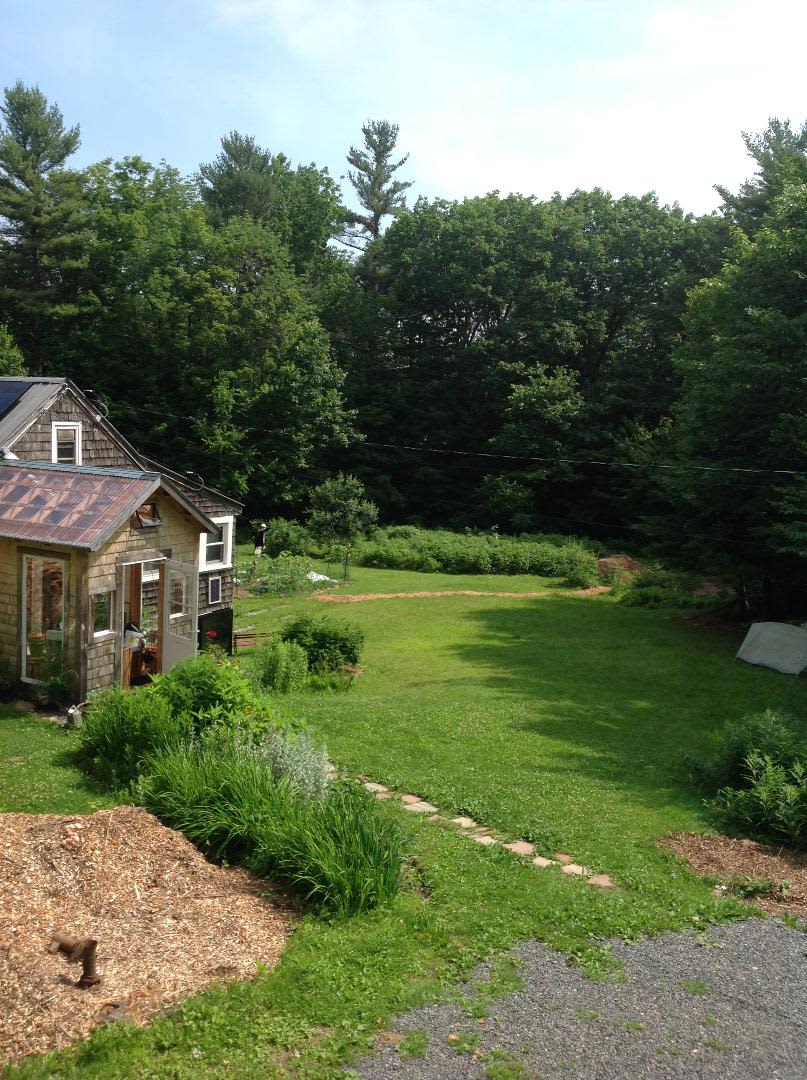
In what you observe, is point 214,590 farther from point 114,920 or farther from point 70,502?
point 114,920

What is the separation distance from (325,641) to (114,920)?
1022cm

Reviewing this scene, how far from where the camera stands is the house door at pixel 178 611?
1403cm

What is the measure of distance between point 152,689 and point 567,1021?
622cm

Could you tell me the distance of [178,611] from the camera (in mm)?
14445

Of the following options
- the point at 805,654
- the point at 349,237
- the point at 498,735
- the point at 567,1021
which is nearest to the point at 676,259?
the point at 349,237

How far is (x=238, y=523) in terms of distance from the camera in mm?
41688

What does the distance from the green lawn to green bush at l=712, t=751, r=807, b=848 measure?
1.23ft

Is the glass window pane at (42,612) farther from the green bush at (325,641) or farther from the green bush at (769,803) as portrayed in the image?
the green bush at (769,803)

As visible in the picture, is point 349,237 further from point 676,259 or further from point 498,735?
point 498,735

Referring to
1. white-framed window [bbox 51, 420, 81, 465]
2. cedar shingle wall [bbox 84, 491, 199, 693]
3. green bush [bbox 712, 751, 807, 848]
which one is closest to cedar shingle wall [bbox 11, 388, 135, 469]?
white-framed window [bbox 51, 420, 81, 465]

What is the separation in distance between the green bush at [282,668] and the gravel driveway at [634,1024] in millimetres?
8794

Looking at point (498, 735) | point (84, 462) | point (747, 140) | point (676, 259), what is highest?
point (747, 140)

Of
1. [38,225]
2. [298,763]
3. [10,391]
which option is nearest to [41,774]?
[298,763]

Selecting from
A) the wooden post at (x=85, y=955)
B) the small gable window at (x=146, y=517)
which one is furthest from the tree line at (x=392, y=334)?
the wooden post at (x=85, y=955)
